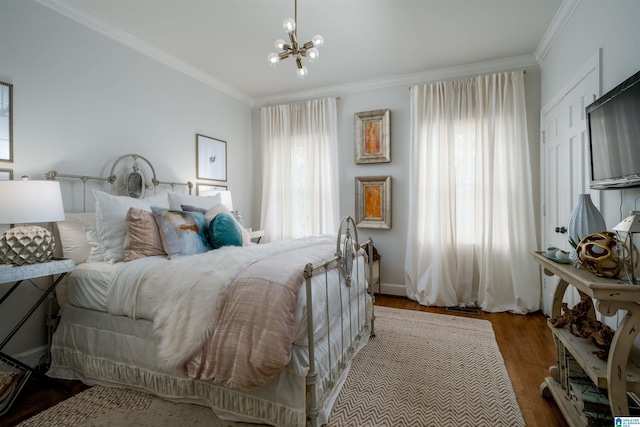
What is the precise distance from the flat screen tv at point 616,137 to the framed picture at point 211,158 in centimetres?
363

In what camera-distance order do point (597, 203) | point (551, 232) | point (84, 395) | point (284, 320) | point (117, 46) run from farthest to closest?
point (551, 232) → point (117, 46) → point (597, 203) → point (84, 395) → point (284, 320)

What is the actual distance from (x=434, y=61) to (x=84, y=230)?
376cm

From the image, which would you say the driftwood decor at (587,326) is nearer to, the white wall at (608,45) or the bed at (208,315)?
the white wall at (608,45)

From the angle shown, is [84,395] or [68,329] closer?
[84,395]

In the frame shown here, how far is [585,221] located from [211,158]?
12.1 ft

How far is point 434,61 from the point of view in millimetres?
3451

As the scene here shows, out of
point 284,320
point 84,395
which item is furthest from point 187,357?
point 84,395

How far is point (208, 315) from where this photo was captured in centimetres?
152

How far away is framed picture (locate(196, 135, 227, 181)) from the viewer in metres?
3.71

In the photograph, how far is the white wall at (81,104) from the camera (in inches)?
84.3

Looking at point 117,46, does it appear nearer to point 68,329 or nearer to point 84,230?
point 84,230

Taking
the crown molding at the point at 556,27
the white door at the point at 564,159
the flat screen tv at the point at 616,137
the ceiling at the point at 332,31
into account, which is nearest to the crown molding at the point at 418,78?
the ceiling at the point at 332,31

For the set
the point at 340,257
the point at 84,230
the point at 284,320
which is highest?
the point at 84,230

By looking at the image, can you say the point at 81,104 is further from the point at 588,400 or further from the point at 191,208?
the point at 588,400
